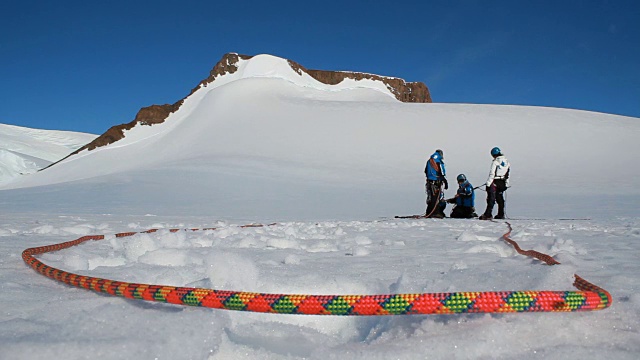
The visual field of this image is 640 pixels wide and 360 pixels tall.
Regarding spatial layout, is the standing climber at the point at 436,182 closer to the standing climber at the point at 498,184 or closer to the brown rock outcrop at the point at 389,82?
the standing climber at the point at 498,184

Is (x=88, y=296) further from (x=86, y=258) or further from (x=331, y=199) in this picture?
(x=331, y=199)

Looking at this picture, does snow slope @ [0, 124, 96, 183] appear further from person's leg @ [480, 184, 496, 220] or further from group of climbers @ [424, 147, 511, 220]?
person's leg @ [480, 184, 496, 220]

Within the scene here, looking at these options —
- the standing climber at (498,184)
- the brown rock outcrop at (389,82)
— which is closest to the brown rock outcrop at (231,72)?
the brown rock outcrop at (389,82)

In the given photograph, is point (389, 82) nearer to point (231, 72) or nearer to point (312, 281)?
point (231, 72)

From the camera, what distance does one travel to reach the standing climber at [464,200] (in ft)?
27.6

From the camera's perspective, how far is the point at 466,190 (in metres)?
8.41

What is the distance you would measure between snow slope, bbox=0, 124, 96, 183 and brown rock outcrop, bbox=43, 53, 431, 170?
9.75 meters

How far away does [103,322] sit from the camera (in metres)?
1.29

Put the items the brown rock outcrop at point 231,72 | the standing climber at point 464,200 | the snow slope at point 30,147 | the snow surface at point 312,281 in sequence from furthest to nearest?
the snow slope at point 30,147, the brown rock outcrop at point 231,72, the standing climber at point 464,200, the snow surface at point 312,281

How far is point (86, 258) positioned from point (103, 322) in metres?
1.38

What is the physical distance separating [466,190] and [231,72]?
3553 centimetres

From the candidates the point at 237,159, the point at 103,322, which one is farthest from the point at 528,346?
the point at 237,159

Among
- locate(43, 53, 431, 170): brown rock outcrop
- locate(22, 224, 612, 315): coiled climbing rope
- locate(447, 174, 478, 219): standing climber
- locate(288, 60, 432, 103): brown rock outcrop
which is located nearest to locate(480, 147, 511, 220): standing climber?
locate(447, 174, 478, 219): standing climber

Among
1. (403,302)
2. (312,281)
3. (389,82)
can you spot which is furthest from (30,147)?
(403,302)
